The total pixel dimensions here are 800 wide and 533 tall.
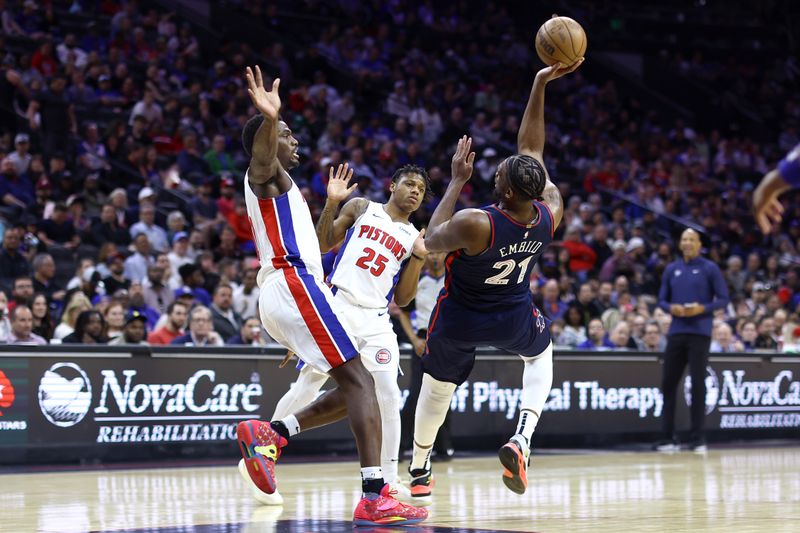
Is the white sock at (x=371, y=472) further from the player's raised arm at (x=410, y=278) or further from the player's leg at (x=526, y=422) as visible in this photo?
the player's raised arm at (x=410, y=278)

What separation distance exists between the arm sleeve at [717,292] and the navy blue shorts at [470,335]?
598cm

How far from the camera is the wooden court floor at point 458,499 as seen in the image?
20.1ft

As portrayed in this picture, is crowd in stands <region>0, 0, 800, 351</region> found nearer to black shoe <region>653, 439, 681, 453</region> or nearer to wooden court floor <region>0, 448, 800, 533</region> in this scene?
black shoe <region>653, 439, 681, 453</region>

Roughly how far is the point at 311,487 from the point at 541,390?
2.23 metres

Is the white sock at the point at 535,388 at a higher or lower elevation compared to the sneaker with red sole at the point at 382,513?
higher

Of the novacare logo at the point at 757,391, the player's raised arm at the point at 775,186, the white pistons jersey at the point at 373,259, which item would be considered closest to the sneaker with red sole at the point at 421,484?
the white pistons jersey at the point at 373,259

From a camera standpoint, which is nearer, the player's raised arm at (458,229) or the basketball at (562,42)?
the player's raised arm at (458,229)

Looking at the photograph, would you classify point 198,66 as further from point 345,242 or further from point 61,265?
point 345,242

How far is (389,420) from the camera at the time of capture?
23.6ft

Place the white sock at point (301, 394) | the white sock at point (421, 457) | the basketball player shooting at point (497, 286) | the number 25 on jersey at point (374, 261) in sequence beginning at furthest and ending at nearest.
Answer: the white sock at point (301, 394), the number 25 on jersey at point (374, 261), the white sock at point (421, 457), the basketball player shooting at point (497, 286)

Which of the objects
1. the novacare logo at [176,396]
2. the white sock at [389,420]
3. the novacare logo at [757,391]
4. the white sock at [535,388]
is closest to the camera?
the white sock at [535,388]

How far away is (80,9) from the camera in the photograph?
1964cm

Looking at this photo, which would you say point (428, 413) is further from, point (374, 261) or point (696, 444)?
point (696, 444)

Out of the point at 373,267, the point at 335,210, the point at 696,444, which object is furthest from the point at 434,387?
the point at 696,444
